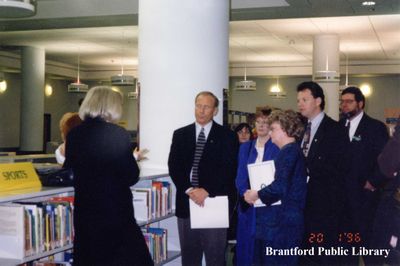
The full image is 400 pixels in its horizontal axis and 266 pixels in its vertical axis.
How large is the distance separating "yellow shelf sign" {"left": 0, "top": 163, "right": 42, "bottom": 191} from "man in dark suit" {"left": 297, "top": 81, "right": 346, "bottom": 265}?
6.13 ft

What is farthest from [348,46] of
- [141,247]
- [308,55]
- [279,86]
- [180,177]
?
[141,247]

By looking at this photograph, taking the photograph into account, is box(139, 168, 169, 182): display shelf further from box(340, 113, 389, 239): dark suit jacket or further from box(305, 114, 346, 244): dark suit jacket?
box(340, 113, 389, 239): dark suit jacket

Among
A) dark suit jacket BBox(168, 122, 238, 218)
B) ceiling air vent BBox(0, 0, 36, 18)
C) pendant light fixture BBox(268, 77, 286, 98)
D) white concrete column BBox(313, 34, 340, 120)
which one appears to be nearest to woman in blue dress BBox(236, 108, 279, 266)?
dark suit jacket BBox(168, 122, 238, 218)

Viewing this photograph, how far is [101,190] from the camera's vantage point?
2809 mm

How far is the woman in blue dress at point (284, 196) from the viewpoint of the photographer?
3.34 m

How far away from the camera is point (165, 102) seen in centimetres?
493

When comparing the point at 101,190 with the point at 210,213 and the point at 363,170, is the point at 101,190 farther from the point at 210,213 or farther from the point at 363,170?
the point at 363,170

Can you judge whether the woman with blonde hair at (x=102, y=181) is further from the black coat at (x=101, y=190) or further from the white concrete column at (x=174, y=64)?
the white concrete column at (x=174, y=64)

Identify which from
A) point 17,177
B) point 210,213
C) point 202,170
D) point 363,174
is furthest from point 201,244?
point 363,174

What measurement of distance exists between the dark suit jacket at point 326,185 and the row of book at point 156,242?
1.51 meters

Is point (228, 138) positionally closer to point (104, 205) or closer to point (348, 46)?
point (104, 205)

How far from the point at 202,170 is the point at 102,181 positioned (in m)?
1.27

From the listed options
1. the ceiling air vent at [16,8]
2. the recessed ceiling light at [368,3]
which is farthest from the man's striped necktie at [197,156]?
the recessed ceiling light at [368,3]

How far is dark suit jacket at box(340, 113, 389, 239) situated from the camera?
4578mm
